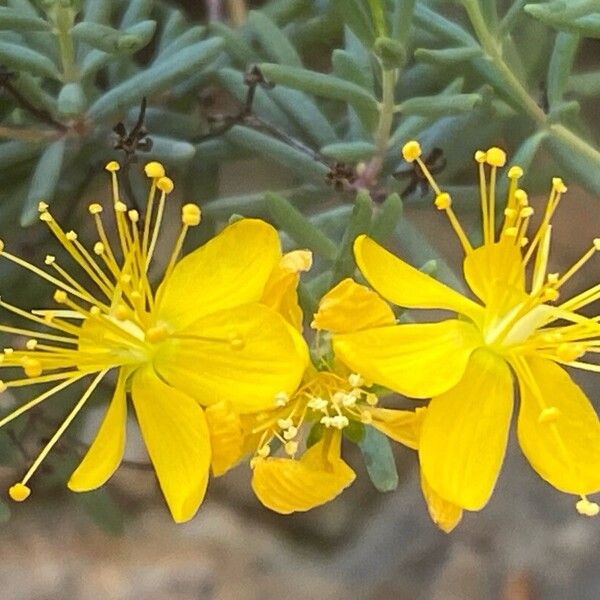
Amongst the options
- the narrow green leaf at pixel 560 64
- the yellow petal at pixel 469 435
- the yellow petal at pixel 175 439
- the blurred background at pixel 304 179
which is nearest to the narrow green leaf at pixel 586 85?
the blurred background at pixel 304 179

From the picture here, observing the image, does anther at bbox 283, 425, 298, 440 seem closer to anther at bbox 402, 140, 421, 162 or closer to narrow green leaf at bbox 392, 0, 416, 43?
anther at bbox 402, 140, 421, 162

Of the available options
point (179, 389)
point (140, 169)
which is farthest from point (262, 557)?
point (179, 389)

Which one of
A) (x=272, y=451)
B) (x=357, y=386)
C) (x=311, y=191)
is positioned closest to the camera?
(x=357, y=386)

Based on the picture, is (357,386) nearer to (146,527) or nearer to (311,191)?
(311,191)

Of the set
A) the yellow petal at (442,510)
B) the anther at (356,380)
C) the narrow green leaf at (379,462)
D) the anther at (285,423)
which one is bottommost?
the narrow green leaf at (379,462)

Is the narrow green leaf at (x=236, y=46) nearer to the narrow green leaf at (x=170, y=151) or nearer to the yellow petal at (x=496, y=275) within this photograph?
the narrow green leaf at (x=170, y=151)

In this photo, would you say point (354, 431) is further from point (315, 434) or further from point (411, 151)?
point (411, 151)
